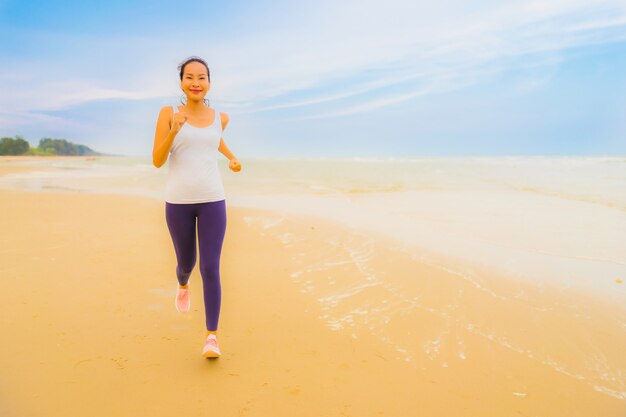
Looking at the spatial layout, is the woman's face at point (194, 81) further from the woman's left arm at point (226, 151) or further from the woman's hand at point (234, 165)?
the woman's hand at point (234, 165)

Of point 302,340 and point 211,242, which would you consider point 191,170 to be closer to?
point 211,242

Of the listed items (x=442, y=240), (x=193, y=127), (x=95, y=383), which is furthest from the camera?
(x=442, y=240)

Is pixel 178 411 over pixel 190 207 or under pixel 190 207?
under

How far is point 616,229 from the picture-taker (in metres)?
7.80

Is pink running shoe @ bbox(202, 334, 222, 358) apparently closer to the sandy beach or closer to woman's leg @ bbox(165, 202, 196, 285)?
the sandy beach

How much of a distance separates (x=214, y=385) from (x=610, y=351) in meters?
3.10

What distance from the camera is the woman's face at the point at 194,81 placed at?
2.80m

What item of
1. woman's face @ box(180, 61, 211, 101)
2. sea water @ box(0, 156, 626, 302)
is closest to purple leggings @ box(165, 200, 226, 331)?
woman's face @ box(180, 61, 211, 101)

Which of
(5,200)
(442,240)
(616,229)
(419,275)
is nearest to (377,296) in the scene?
(419,275)

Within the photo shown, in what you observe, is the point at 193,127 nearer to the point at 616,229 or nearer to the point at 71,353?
the point at 71,353

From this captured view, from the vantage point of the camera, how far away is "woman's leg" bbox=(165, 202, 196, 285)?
2820 millimetres

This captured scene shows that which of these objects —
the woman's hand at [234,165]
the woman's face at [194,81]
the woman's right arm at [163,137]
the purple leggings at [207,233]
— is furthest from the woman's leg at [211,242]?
the woman's face at [194,81]

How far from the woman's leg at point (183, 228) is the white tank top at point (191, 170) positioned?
60mm

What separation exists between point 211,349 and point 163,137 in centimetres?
155
